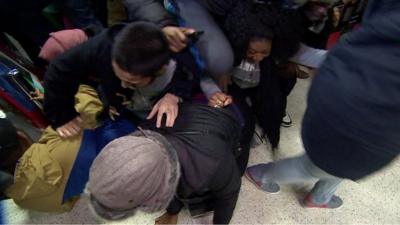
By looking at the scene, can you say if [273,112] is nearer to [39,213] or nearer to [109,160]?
[109,160]

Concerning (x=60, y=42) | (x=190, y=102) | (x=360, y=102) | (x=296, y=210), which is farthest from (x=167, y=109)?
(x=296, y=210)

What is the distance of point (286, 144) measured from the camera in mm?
1490

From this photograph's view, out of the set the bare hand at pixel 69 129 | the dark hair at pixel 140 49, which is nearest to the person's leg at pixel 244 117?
the dark hair at pixel 140 49

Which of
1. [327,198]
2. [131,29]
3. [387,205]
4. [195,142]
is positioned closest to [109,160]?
[195,142]

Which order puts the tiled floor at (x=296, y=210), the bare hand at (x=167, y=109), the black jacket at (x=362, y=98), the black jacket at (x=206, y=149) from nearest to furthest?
the black jacket at (x=362, y=98) < the black jacket at (x=206, y=149) < the bare hand at (x=167, y=109) < the tiled floor at (x=296, y=210)

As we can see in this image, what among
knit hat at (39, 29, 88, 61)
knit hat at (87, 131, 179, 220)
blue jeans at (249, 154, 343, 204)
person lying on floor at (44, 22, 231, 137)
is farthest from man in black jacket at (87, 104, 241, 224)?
knit hat at (39, 29, 88, 61)

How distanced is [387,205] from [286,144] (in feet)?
1.50

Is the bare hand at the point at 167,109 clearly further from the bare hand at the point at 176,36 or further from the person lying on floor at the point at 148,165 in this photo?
the bare hand at the point at 176,36

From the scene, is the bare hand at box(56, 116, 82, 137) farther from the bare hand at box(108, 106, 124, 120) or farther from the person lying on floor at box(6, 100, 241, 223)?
the bare hand at box(108, 106, 124, 120)

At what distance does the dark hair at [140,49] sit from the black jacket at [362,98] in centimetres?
40

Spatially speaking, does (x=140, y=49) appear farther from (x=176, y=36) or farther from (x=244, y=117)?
(x=244, y=117)

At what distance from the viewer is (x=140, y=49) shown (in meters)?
0.84

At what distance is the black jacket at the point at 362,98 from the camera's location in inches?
24.9

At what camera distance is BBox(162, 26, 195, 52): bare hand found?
38.6 inches
